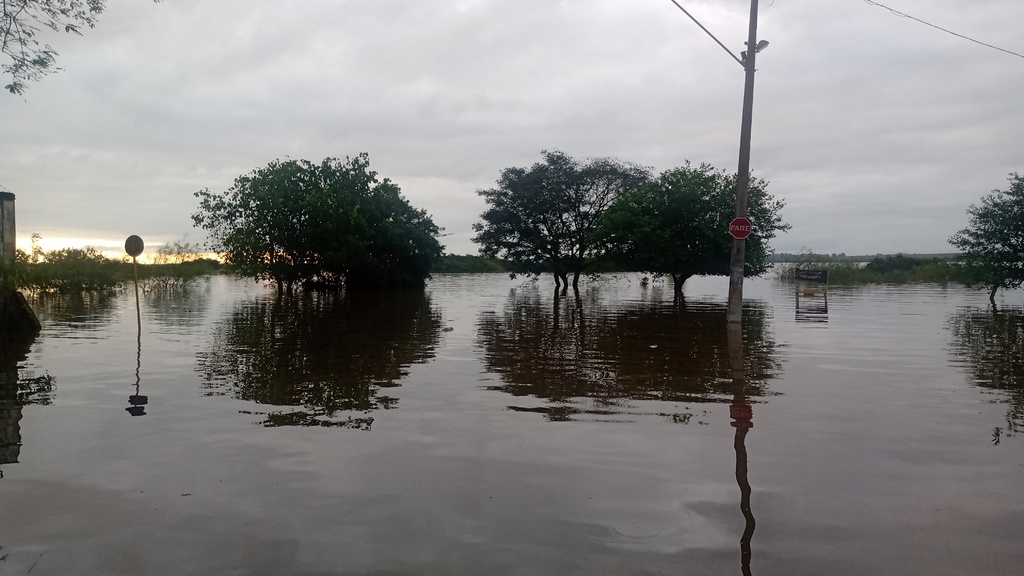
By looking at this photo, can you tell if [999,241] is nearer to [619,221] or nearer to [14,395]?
[619,221]

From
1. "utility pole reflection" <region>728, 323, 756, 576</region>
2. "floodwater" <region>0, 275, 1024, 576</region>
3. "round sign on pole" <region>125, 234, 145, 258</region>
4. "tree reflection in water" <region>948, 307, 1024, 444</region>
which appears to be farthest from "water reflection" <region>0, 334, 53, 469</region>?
"tree reflection in water" <region>948, 307, 1024, 444</region>

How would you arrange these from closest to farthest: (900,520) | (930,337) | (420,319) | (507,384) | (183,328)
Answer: (900,520)
(507,384)
(930,337)
(183,328)
(420,319)

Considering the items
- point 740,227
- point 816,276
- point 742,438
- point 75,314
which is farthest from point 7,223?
point 816,276

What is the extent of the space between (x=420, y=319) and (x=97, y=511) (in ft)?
58.0

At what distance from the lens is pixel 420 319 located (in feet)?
74.1

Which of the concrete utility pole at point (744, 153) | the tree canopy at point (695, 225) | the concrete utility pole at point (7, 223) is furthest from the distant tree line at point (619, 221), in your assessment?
the concrete utility pole at point (7, 223)

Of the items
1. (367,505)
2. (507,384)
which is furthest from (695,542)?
(507,384)

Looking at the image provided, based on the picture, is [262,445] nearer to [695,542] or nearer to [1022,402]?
[695,542]

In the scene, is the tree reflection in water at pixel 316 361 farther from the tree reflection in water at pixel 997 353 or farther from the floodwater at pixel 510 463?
the tree reflection in water at pixel 997 353

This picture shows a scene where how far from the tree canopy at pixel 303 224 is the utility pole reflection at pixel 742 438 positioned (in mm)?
32882

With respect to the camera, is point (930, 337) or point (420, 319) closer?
point (930, 337)

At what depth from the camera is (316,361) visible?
1252 centimetres

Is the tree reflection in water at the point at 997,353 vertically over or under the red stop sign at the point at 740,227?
under

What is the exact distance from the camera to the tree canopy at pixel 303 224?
42.2 m
